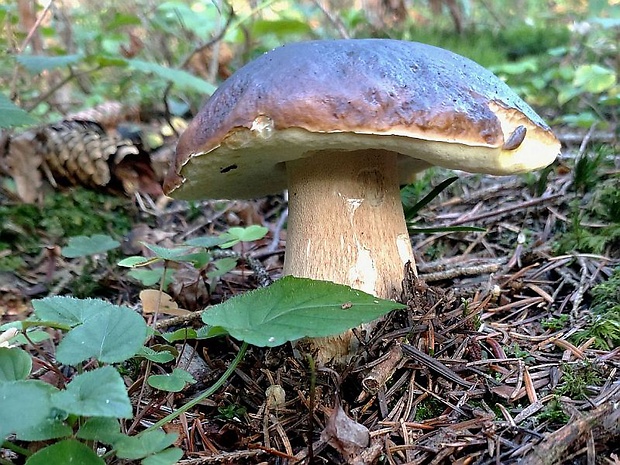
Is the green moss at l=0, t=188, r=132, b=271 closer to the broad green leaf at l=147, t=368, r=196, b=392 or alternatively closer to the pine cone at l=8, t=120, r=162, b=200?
the pine cone at l=8, t=120, r=162, b=200

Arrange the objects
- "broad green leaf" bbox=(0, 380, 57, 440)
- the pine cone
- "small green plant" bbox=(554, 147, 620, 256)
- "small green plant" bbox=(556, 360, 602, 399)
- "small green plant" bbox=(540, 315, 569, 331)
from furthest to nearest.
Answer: the pine cone < "small green plant" bbox=(554, 147, 620, 256) < "small green plant" bbox=(540, 315, 569, 331) < "small green plant" bbox=(556, 360, 602, 399) < "broad green leaf" bbox=(0, 380, 57, 440)

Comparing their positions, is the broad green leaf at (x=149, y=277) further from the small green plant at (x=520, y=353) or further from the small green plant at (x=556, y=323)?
the small green plant at (x=556, y=323)

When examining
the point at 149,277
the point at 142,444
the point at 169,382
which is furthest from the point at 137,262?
the point at 142,444

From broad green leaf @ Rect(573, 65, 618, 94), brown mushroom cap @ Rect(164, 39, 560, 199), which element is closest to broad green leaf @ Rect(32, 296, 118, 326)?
brown mushroom cap @ Rect(164, 39, 560, 199)

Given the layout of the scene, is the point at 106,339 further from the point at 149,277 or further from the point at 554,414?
the point at 554,414

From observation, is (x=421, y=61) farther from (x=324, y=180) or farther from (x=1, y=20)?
(x=1, y=20)

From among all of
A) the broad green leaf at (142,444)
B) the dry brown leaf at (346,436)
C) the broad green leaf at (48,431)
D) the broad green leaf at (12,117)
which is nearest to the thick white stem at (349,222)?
the dry brown leaf at (346,436)
